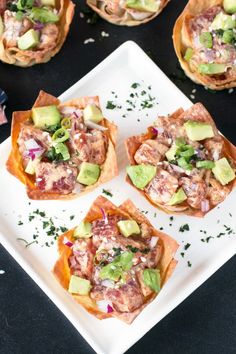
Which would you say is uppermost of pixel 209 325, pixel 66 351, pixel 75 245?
pixel 75 245

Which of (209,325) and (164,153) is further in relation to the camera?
(209,325)

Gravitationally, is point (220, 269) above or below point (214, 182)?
below

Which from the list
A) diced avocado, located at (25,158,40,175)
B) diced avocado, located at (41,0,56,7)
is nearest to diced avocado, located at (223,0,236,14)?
diced avocado, located at (41,0,56,7)

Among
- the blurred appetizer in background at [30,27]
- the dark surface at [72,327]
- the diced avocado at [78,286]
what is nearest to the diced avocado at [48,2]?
the blurred appetizer in background at [30,27]

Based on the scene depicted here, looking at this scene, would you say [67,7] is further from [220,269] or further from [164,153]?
[220,269]

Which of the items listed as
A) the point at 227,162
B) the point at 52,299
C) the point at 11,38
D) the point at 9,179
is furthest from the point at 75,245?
the point at 11,38

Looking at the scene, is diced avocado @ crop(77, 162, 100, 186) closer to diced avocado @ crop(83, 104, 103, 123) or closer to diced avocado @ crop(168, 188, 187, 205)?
diced avocado @ crop(83, 104, 103, 123)

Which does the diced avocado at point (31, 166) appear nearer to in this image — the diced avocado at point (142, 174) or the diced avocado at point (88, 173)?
the diced avocado at point (88, 173)
